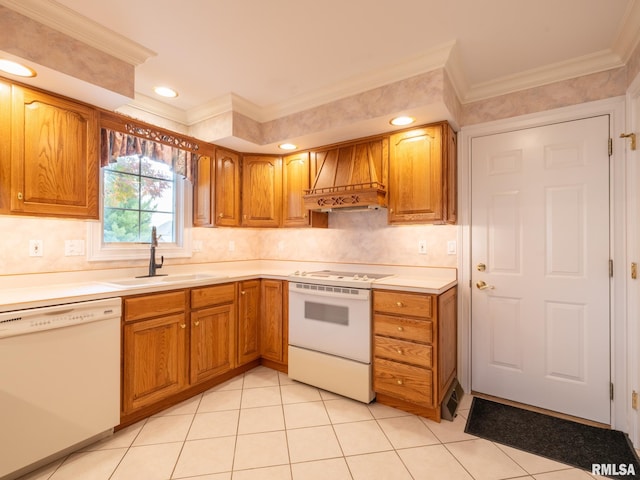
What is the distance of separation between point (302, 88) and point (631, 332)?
2969mm

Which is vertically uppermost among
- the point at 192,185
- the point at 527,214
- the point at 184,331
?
the point at 192,185

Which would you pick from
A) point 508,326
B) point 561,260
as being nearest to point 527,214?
point 561,260

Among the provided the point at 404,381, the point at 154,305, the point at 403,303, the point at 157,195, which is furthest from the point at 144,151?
the point at 404,381

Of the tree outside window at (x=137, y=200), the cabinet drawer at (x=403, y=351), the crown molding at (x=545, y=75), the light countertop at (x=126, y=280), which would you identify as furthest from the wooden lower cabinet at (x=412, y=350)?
the tree outside window at (x=137, y=200)

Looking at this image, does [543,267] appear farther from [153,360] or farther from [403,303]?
[153,360]

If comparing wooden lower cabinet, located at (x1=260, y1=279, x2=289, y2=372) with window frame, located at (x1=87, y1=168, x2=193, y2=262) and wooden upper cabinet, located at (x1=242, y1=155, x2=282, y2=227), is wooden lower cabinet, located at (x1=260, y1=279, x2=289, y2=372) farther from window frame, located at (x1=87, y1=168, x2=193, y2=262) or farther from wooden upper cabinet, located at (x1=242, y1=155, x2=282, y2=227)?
window frame, located at (x1=87, y1=168, x2=193, y2=262)

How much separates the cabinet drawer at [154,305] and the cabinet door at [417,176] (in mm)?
1853

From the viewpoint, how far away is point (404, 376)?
2.24 meters

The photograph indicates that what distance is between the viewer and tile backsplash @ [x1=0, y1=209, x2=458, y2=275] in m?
2.07

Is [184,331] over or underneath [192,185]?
underneath

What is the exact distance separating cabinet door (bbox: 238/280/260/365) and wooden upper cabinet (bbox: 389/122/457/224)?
149 cm

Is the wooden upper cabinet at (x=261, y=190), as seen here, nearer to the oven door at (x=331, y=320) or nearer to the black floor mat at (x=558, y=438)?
the oven door at (x=331, y=320)

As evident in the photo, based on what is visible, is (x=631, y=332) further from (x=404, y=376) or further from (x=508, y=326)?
(x=404, y=376)

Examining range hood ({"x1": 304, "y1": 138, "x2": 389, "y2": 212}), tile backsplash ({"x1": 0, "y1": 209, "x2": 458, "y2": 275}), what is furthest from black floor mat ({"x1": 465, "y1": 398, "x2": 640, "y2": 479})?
range hood ({"x1": 304, "y1": 138, "x2": 389, "y2": 212})
